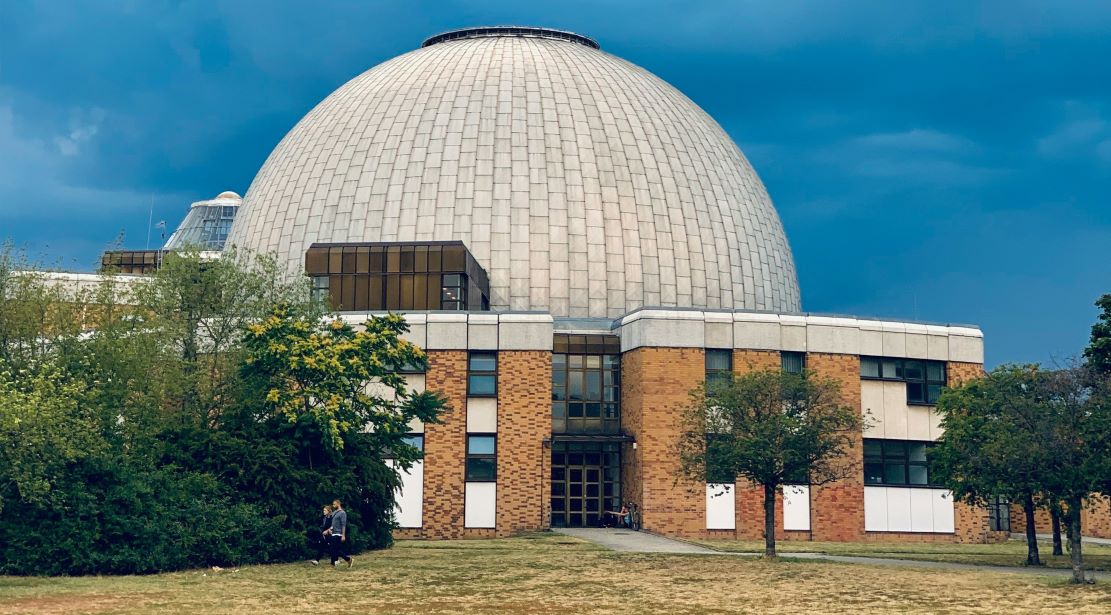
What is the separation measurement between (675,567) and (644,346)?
2134cm

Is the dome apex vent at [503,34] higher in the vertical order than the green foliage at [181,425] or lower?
higher

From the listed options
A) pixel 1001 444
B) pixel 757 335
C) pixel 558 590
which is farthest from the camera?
pixel 757 335

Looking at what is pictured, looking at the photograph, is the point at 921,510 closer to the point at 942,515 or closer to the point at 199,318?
the point at 942,515

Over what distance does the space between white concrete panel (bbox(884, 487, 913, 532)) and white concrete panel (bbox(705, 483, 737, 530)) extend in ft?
28.1

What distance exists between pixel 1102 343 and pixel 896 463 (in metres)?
20.5

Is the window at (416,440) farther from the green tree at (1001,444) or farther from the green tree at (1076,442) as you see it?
the green tree at (1076,442)

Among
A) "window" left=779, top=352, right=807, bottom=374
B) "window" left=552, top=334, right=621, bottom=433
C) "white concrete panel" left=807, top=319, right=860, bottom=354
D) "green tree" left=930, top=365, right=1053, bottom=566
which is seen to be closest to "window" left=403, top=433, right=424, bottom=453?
"window" left=552, top=334, right=621, bottom=433

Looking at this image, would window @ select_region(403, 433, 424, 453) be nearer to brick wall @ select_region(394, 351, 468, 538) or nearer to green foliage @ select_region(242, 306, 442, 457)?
brick wall @ select_region(394, 351, 468, 538)

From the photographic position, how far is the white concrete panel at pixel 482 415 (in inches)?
2218

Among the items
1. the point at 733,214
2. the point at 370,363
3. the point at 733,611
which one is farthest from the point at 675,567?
the point at 733,214

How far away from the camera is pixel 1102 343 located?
135 feet

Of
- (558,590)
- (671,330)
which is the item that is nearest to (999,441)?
(558,590)

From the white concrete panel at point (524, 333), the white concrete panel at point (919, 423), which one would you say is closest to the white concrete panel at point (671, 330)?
the white concrete panel at point (524, 333)

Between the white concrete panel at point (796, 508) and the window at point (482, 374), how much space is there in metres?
14.5
